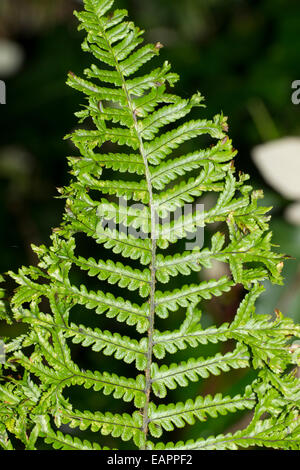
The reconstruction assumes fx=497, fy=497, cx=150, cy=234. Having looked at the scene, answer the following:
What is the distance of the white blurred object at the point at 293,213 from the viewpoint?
0.84m

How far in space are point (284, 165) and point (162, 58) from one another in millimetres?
781

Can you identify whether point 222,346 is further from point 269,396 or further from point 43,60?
point 43,60

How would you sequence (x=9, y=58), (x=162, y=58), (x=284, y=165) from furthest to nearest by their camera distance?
(x=9, y=58) < (x=162, y=58) < (x=284, y=165)

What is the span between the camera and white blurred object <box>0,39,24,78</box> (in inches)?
70.7

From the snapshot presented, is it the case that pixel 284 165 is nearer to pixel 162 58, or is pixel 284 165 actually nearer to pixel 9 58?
pixel 162 58

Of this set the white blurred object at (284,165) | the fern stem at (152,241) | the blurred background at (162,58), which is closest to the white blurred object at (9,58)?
the blurred background at (162,58)

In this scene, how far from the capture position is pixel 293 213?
2.76 feet

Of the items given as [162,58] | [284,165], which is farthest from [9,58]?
[284,165]

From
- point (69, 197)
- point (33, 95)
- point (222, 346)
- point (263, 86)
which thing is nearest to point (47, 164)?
point (33, 95)

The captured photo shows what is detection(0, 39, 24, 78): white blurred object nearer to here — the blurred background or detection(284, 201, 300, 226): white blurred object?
the blurred background

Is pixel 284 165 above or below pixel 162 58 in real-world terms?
below

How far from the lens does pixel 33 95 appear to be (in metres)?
1.77

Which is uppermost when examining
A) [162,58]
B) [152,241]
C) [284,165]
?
[162,58]
